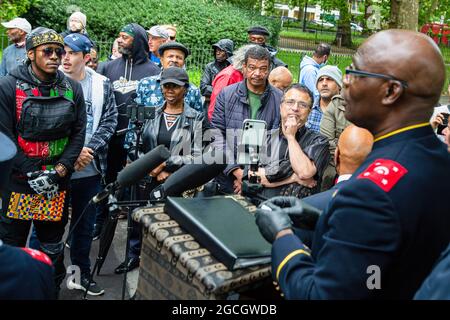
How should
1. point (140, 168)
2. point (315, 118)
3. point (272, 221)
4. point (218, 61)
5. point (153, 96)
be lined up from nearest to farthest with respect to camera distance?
point (272, 221) → point (140, 168) → point (153, 96) → point (315, 118) → point (218, 61)

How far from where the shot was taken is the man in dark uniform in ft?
6.05

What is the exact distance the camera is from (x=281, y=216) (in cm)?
213

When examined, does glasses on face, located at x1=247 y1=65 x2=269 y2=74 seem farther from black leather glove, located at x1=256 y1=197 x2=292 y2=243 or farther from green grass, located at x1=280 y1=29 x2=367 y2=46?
green grass, located at x1=280 y1=29 x2=367 y2=46

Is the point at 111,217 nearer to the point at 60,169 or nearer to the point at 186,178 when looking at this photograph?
the point at 60,169

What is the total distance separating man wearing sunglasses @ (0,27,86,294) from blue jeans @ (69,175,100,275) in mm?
410

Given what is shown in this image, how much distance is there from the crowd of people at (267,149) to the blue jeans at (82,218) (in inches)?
0.4

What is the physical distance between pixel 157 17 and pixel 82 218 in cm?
1249

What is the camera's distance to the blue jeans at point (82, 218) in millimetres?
4688

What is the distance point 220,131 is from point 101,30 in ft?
38.9

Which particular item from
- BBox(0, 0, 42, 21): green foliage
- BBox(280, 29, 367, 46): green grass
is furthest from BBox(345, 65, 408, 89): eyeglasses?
BBox(280, 29, 367, 46): green grass

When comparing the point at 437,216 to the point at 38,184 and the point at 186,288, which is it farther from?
the point at 38,184

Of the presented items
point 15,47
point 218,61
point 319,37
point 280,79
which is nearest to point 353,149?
point 280,79

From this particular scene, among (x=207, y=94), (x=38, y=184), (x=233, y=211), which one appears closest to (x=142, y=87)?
(x=38, y=184)

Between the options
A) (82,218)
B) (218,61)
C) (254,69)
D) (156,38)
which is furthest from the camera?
(218,61)
